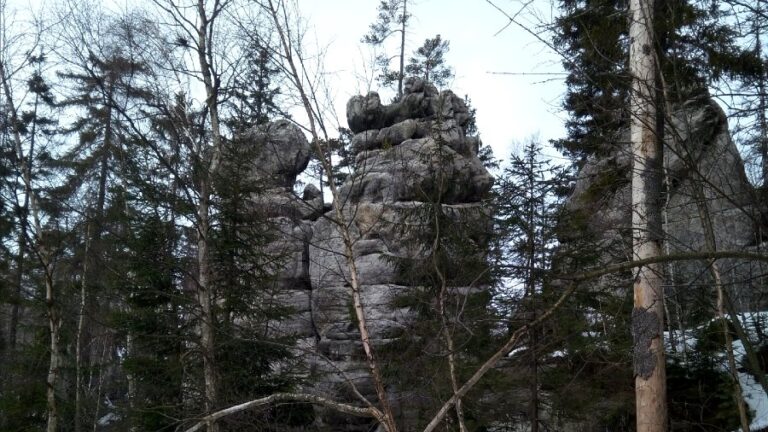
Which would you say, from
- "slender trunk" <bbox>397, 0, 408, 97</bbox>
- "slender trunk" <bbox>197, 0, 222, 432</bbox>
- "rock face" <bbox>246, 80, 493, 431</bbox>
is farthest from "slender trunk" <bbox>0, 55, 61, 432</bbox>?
"slender trunk" <bbox>397, 0, 408, 97</bbox>

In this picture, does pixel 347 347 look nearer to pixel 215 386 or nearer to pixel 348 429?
pixel 348 429

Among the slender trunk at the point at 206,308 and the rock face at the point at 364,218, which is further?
the rock face at the point at 364,218

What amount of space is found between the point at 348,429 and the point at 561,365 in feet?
30.3

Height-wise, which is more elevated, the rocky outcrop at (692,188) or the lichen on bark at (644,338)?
the rocky outcrop at (692,188)

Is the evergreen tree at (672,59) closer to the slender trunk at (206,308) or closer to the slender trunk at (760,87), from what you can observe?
the slender trunk at (760,87)

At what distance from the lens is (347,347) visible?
19422 mm

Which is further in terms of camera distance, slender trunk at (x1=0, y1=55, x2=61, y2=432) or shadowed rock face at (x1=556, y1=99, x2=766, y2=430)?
slender trunk at (x1=0, y1=55, x2=61, y2=432)

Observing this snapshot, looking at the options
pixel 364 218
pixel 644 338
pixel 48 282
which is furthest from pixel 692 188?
pixel 364 218

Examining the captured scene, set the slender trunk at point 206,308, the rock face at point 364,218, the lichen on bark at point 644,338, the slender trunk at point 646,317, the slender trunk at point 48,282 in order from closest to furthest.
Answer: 1. the slender trunk at point 646,317
2. the lichen on bark at point 644,338
3. the slender trunk at point 206,308
4. the slender trunk at point 48,282
5. the rock face at point 364,218

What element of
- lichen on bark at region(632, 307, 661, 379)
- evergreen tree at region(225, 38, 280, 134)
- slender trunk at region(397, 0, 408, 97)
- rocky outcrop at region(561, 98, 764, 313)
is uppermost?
slender trunk at region(397, 0, 408, 97)

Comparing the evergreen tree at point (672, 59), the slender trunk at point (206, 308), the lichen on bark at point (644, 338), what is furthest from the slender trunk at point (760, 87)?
the slender trunk at point (206, 308)

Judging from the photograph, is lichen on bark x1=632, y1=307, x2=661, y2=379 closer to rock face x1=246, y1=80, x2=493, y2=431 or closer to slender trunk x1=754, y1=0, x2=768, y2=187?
slender trunk x1=754, y1=0, x2=768, y2=187

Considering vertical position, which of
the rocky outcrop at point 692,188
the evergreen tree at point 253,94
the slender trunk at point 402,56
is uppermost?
the slender trunk at point 402,56

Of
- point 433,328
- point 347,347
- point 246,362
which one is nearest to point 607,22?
point 433,328
